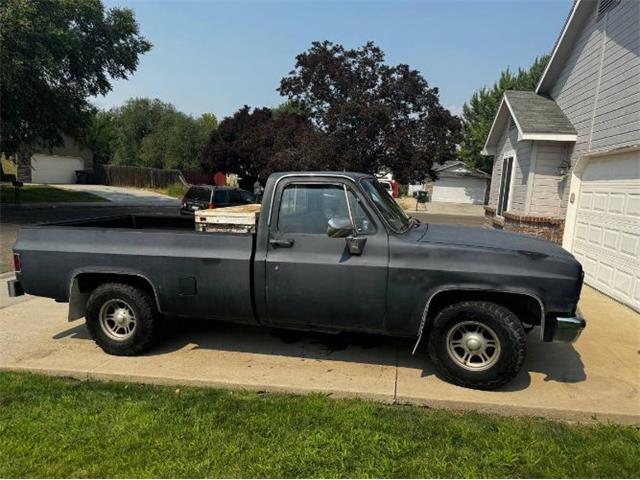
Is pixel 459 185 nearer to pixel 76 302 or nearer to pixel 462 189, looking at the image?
pixel 462 189

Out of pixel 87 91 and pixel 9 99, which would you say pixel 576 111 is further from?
pixel 87 91

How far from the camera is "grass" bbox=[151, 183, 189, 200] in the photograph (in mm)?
39125

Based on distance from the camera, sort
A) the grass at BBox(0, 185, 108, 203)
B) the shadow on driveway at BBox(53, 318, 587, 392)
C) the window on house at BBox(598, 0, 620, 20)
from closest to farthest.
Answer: the shadow on driveway at BBox(53, 318, 587, 392)
the window on house at BBox(598, 0, 620, 20)
the grass at BBox(0, 185, 108, 203)

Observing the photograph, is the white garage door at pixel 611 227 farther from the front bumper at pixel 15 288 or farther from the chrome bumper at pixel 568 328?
the front bumper at pixel 15 288

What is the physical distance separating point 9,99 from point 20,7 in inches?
125

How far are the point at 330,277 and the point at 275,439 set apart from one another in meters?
1.54

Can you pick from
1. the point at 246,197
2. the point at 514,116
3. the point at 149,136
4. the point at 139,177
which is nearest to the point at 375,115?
the point at 246,197

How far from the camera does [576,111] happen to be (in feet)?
34.6

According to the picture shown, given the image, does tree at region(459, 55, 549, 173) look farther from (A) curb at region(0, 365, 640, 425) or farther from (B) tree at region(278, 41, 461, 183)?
(A) curb at region(0, 365, 640, 425)

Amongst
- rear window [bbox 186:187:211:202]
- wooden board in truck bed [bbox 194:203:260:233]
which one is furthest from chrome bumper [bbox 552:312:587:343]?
rear window [bbox 186:187:211:202]

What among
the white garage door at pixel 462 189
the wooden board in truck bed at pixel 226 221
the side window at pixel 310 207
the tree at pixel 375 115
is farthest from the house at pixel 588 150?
the white garage door at pixel 462 189

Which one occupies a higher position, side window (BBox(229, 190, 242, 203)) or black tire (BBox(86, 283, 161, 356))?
side window (BBox(229, 190, 242, 203))

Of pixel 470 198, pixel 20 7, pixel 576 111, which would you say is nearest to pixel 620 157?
pixel 576 111

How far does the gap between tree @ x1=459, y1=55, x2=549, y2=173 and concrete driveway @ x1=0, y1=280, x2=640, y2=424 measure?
141ft
